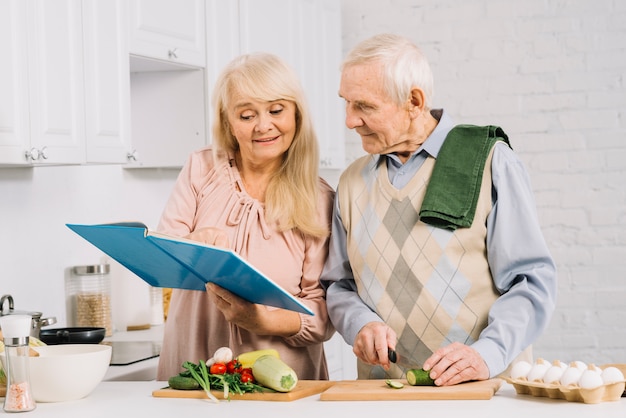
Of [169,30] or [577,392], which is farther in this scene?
[169,30]

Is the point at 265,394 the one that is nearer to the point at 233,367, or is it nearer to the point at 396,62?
the point at 233,367

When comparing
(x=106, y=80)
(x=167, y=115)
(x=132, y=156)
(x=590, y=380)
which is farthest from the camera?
(x=167, y=115)

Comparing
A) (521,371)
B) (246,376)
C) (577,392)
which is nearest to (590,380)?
(577,392)

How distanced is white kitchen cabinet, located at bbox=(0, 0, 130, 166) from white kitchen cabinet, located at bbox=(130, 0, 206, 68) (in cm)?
10

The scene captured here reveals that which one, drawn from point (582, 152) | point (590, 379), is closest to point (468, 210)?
point (590, 379)

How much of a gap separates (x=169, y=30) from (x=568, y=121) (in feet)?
7.16

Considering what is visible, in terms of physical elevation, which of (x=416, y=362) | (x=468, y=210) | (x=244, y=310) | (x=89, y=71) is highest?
(x=89, y=71)

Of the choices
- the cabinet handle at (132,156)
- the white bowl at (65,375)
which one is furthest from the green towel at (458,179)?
the cabinet handle at (132,156)

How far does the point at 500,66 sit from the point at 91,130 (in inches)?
97.3

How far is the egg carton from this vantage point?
1798 mm

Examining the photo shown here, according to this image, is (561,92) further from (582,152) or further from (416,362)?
(416,362)

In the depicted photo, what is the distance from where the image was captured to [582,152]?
182 inches

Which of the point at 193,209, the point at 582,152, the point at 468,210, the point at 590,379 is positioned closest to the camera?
the point at 590,379

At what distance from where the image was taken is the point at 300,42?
4484 mm
